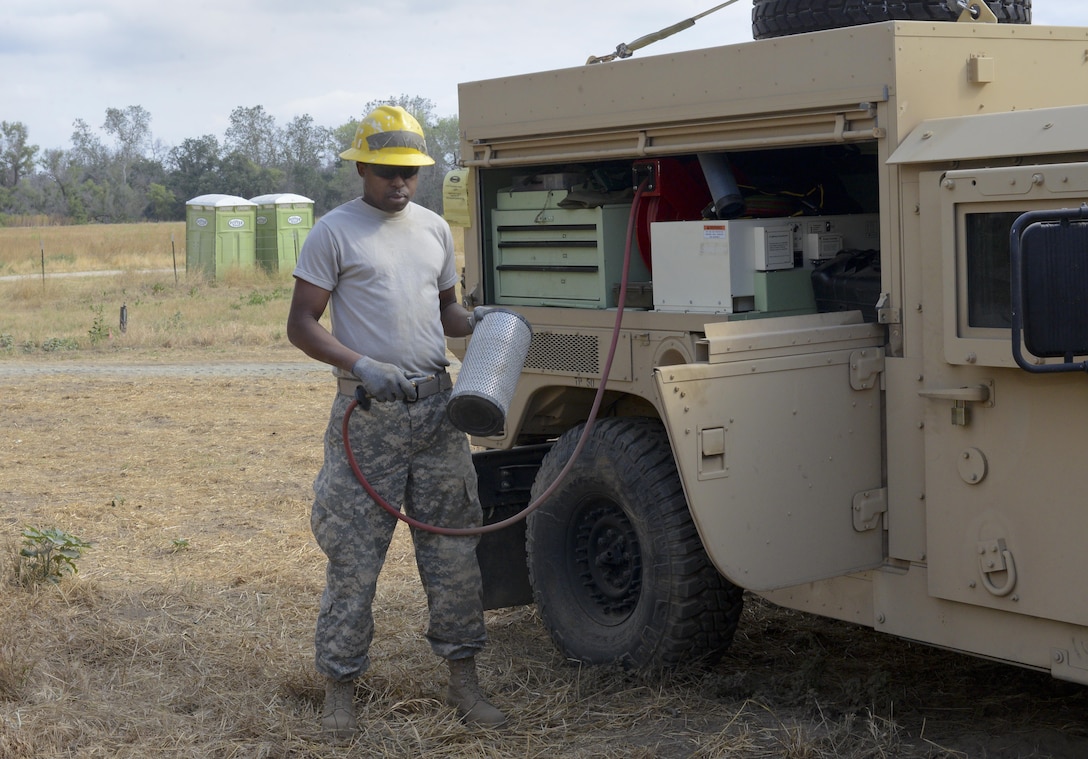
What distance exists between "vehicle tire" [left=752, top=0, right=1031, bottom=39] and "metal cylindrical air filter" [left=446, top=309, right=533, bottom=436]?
1.42 meters

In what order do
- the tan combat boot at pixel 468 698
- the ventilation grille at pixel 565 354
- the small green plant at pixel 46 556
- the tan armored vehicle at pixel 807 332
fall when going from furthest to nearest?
the small green plant at pixel 46 556 < the ventilation grille at pixel 565 354 < the tan combat boot at pixel 468 698 < the tan armored vehicle at pixel 807 332

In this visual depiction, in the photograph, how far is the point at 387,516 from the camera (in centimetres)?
440

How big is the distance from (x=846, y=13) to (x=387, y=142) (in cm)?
154

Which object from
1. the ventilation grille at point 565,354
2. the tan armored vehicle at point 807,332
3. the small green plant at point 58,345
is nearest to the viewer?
the tan armored vehicle at point 807,332

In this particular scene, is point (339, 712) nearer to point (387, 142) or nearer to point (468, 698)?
point (468, 698)

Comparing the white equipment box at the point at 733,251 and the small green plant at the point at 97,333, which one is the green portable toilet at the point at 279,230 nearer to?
the small green plant at the point at 97,333

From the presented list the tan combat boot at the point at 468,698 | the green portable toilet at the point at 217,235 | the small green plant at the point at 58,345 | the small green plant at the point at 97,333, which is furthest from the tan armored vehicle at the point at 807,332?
the green portable toilet at the point at 217,235

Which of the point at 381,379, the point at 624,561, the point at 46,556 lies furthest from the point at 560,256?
the point at 46,556

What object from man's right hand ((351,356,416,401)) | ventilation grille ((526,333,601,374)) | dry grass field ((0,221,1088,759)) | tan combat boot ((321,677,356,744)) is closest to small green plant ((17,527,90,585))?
dry grass field ((0,221,1088,759))

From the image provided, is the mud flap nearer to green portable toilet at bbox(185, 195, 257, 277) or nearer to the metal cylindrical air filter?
the metal cylindrical air filter

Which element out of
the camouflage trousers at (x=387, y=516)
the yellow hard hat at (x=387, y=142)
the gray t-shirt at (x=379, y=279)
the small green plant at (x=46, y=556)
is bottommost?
the small green plant at (x=46, y=556)

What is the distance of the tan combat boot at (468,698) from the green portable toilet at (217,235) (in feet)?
76.6

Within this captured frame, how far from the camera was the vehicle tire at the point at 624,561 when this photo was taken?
4.50m

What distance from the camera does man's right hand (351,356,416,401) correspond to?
411 cm
